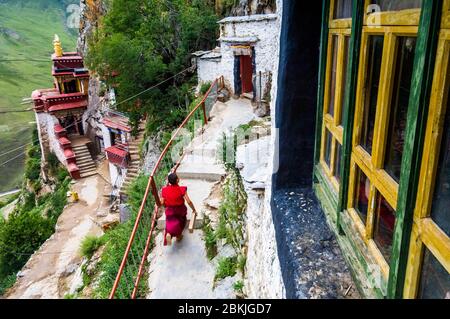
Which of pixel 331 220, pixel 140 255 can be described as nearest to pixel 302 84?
pixel 331 220

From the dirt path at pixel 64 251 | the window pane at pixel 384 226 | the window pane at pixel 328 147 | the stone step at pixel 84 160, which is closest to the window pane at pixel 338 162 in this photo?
the window pane at pixel 328 147

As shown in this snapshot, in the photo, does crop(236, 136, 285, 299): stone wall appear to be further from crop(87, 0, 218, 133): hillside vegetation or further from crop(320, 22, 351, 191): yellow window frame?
crop(87, 0, 218, 133): hillside vegetation

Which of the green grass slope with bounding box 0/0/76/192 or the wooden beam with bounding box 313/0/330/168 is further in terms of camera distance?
the green grass slope with bounding box 0/0/76/192

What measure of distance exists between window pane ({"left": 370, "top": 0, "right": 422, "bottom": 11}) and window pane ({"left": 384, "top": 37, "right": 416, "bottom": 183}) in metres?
0.10

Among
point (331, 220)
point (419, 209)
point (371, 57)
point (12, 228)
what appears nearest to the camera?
point (419, 209)

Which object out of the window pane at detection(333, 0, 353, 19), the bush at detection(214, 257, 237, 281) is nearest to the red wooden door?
the bush at detection(214, 257, 237, 281)

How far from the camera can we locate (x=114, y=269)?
6.73 meters

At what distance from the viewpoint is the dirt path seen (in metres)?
11.8

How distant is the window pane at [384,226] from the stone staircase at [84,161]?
26.1 meters

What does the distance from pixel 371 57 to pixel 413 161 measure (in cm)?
→ 59

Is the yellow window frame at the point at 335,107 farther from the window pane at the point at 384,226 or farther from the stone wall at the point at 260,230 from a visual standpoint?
the stone wall at the point at 260,230

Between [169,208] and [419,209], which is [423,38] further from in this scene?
[169,208]

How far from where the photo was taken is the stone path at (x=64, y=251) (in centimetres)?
1176

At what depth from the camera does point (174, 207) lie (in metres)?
5.96
